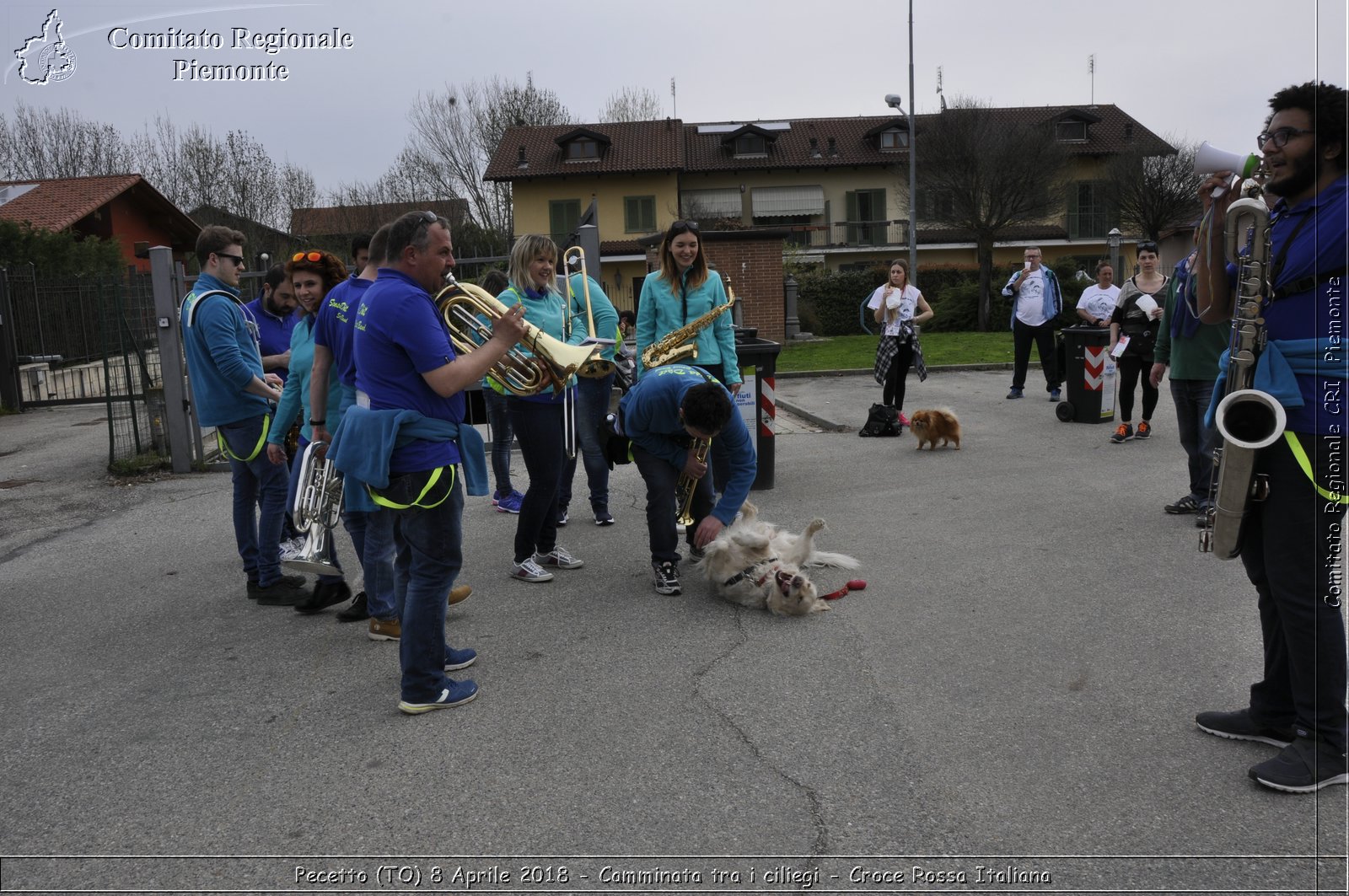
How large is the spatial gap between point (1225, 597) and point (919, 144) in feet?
119

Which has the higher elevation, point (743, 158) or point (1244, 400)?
point (743, 158)

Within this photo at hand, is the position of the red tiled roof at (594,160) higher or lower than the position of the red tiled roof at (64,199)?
higher

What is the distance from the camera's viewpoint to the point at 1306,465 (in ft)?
10.6

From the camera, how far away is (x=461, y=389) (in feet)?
12.7

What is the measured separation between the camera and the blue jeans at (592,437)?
732 cm

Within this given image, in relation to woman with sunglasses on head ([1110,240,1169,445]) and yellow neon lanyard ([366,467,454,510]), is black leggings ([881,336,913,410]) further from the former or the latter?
yellow neon lanyard ([366,467,454,510])

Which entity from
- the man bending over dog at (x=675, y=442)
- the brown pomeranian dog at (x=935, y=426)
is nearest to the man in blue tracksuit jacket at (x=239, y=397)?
the man bending over dog at (x=675, y=442)

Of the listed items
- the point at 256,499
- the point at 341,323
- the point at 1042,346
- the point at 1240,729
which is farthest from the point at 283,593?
the point at 1042,346

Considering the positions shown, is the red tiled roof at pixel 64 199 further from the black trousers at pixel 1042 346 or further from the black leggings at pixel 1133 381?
the black leggings at pixel 1133 381

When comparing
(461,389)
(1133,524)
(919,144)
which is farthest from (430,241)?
(919,144)

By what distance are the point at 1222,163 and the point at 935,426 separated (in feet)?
22.1

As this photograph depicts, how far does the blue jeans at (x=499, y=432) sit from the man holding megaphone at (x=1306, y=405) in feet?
18.3

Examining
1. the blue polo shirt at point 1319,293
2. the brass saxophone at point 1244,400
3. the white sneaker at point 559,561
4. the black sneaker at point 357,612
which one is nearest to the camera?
the blue polo shirt at point 1319,293

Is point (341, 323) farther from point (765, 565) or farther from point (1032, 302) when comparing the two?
point (1032, 302)
